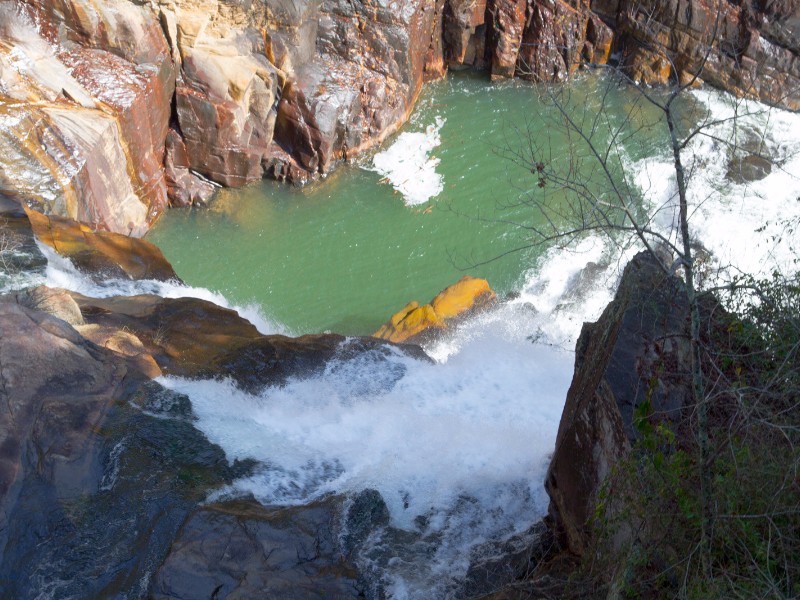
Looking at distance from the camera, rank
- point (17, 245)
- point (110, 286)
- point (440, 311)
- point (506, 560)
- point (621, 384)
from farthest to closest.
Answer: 1. point (440, 311)
2. point (110, 286)
3. point (17, 245)
4. point (506, 560)
5. point (621, 384)

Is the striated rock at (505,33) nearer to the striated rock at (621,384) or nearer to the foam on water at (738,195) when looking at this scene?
the foam on water at (738,195)

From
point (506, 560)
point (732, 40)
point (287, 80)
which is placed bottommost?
point (506, 560)

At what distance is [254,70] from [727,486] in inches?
449

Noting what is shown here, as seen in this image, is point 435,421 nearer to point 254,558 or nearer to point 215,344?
point 215,344

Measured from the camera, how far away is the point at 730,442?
457cm

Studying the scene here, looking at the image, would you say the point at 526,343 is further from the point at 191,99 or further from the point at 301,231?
the point at 191,99

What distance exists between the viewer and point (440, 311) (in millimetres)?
11562

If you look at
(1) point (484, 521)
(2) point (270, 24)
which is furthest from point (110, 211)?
(1) point (484, 521)

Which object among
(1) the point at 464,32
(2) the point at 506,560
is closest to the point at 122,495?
(2) the point at 506,560

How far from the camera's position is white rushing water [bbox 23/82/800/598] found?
24.4ft

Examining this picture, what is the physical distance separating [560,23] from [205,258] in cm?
911

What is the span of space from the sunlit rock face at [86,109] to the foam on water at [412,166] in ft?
13.1

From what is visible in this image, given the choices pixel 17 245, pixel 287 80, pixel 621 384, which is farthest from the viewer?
pixel 287 80

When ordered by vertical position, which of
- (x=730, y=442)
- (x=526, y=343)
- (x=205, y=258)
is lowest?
(x=205, y=258)
